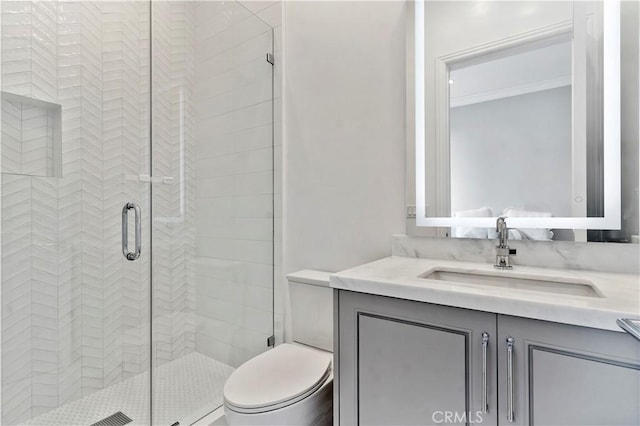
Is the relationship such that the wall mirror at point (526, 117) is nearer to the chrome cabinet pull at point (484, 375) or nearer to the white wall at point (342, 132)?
the white wall at point (342, 132)

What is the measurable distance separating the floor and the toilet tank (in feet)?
1.47

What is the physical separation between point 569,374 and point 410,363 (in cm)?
34

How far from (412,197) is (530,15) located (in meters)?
0.76

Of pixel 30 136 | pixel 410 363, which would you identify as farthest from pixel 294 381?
pixel 30 136

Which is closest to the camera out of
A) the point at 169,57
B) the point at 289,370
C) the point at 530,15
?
the point at 530,15

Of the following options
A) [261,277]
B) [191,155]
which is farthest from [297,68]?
[261,277]

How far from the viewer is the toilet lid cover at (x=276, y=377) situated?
1.06 meters

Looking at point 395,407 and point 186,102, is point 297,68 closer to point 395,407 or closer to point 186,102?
point 186,102

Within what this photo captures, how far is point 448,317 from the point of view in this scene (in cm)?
80

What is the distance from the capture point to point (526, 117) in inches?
44.9

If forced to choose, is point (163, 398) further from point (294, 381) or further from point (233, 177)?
point (233, 177)

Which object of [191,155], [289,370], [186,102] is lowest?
[289,370]

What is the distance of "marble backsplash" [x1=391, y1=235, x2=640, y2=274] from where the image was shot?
3.28 ft

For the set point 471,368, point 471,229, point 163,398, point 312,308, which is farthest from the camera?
point 312,308
